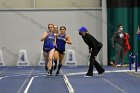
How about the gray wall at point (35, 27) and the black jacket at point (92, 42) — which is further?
the gray wall at point (35, 27)

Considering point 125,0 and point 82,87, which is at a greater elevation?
point 125,0

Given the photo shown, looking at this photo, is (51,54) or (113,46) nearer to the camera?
(51,54)

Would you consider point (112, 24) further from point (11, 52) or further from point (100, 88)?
point (100, 88)

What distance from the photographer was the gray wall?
896 inches

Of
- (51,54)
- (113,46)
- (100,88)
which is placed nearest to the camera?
(100,88)

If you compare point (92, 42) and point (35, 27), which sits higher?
point (35, 27)

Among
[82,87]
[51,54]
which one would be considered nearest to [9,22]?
[51,54]

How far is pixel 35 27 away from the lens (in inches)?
896

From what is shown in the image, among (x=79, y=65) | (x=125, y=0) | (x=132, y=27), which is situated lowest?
(x=79, y=65)

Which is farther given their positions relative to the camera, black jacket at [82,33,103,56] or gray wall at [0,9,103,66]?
gray wall at [0,9,103,66]

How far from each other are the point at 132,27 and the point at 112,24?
103 cm

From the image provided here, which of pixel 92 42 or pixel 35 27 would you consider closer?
pixel 92 42

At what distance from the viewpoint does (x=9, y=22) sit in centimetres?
2280

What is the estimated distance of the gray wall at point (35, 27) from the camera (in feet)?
74.6
